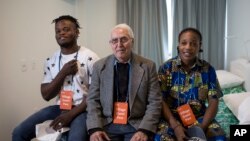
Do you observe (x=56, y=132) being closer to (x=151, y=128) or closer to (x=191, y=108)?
(x=151, y=128)

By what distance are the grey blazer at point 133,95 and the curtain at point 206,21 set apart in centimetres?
207

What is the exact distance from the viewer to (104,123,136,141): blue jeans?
1878mm

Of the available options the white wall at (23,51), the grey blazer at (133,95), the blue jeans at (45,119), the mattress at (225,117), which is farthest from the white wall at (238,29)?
the blue jeans at (45,119)

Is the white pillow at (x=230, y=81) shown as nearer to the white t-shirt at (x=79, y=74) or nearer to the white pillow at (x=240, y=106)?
the white pillow at (x=240, y=106)

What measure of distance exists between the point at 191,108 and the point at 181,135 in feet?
0.99

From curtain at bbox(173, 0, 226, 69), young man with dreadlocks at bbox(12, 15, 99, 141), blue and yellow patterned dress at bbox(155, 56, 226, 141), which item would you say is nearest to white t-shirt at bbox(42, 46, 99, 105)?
young man with dreadlocks at bbox(12, 15, 99, 141)

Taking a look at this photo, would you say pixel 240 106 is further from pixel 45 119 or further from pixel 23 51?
pixel 23 51

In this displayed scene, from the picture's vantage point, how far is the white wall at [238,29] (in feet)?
11.2

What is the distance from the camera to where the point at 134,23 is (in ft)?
12.7

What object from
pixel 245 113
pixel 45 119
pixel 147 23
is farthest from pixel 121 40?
pixel 147 23

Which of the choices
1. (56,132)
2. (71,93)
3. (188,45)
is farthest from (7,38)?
(188,45)

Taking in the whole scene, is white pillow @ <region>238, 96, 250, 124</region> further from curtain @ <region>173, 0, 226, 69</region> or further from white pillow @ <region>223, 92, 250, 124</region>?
curtain @ <region>173, 0, 226, 69</region>

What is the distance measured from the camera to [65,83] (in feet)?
7.13

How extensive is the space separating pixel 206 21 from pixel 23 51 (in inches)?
99.4
